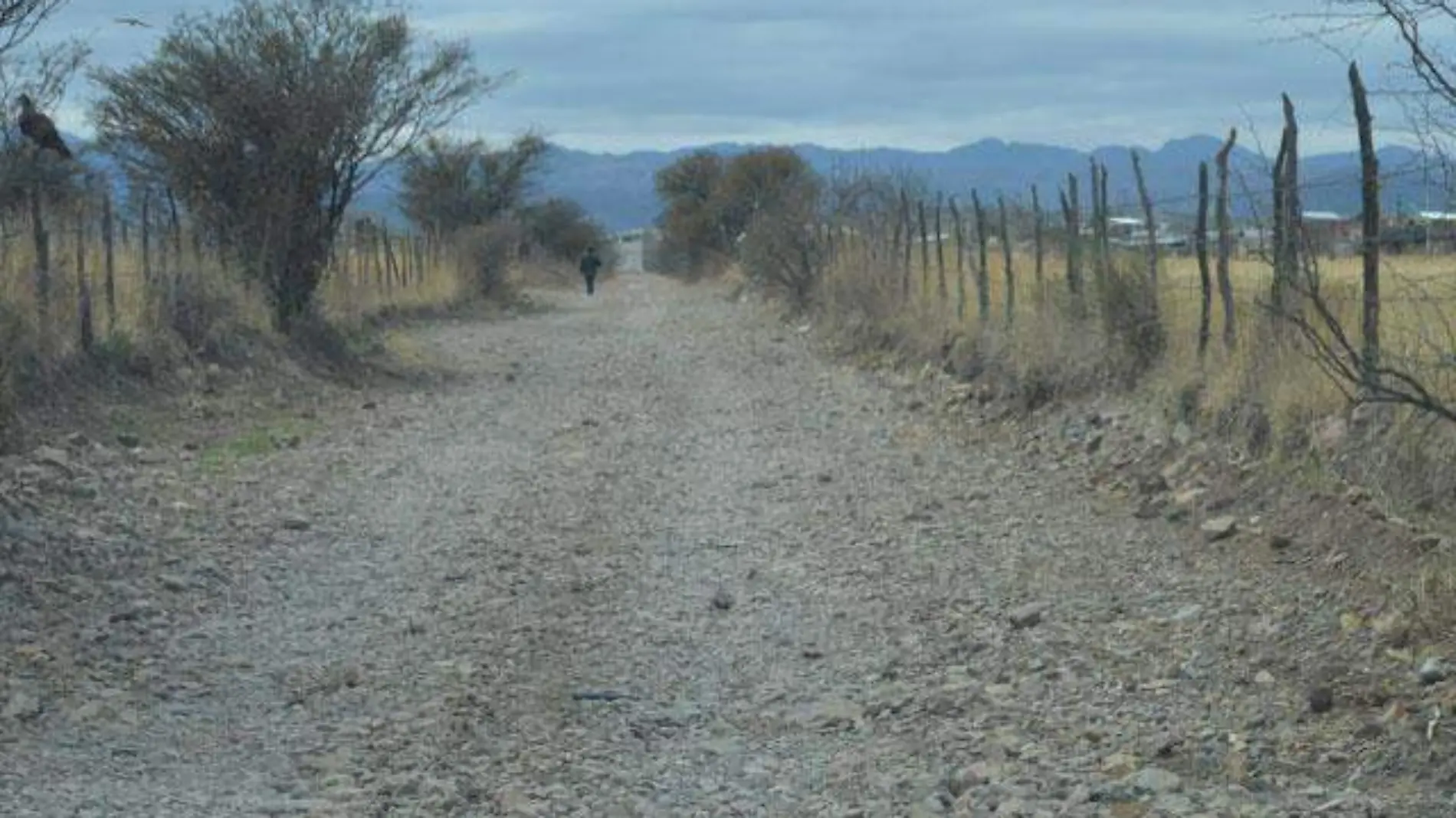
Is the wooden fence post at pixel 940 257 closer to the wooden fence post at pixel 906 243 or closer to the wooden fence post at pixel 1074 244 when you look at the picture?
the wooden fence post at pixel 906 243

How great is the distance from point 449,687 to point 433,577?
6.89 ft

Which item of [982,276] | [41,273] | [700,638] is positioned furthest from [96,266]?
[700,638]

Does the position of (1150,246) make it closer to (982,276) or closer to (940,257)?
(982,276)

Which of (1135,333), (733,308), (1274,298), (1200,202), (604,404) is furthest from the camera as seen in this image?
(733,308)

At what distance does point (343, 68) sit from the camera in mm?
21562

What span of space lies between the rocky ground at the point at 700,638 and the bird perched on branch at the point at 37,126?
3742 mm

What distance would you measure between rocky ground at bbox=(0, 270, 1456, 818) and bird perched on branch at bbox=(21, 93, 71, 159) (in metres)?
3.74

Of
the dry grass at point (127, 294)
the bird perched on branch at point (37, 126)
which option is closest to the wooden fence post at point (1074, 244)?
the dry grass at point (127, 294)

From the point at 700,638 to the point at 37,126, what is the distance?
10.4m

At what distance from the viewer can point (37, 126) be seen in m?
16.2

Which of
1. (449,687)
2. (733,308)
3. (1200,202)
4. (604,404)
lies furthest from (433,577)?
(733,308)

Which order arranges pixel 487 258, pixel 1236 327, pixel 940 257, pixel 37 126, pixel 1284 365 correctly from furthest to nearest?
1. pixel 487 258
2. pixel 940 257
3. pixel 37 126
4. pixel 1236 327
5. pixel 1284 365

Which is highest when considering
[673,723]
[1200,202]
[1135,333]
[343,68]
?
[343,68]

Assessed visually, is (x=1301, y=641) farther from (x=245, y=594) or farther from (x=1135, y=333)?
(x=1135, y=333)
